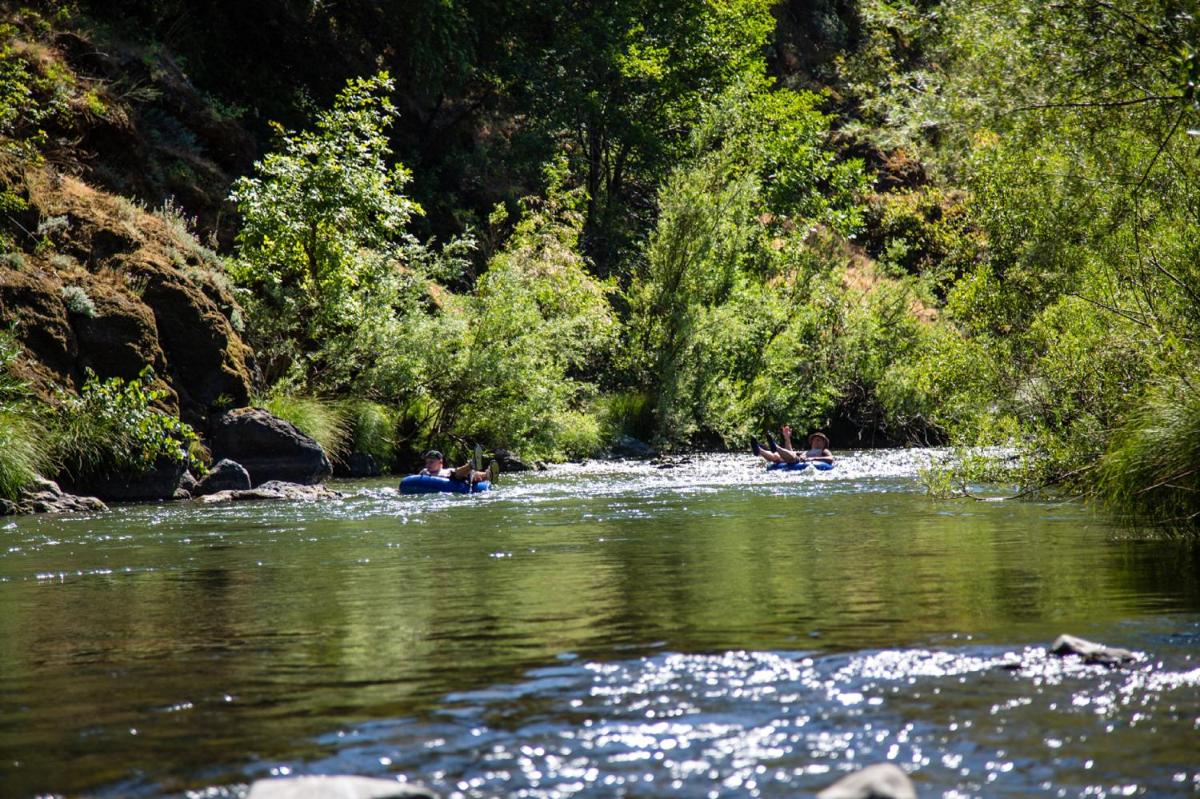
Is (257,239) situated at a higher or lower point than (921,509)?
higher

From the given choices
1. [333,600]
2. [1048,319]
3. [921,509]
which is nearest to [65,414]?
[333,600]

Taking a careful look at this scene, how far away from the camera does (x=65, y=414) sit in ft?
63.9

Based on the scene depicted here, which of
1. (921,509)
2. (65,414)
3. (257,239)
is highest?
(257,239)

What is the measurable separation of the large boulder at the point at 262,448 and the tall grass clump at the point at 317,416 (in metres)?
0.64

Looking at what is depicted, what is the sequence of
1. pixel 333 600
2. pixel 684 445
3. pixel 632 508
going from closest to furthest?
pixel 333 600
pixel 632 508
pixel 684 445

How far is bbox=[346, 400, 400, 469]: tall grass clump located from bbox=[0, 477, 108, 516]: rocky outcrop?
7593 mm

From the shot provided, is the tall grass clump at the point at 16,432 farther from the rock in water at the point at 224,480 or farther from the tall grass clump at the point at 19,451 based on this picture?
the rock in water at the point at 224,480

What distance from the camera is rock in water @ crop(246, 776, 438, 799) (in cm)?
422

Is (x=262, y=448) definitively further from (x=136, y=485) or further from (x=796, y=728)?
(x=796, y=728)

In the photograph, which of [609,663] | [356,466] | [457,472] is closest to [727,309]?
[356,466]

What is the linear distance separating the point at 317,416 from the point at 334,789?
20.9 metres

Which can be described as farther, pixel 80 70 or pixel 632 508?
pixel 80 70

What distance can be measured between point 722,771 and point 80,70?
28.2 metres

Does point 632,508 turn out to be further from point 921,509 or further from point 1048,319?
point 1048,319
